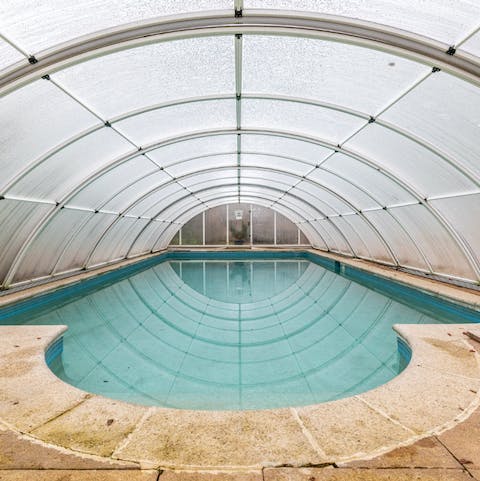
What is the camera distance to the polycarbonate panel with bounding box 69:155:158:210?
9547 millimetres

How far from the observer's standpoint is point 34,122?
548 centimetres

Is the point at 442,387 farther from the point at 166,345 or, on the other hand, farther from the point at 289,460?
the point at 166,345

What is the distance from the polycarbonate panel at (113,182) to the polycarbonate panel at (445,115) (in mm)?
6560

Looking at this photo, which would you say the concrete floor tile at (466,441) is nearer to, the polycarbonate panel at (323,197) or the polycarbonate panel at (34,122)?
the polycarbonate panel at (34,122)

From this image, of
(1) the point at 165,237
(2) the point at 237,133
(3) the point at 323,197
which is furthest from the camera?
(1) the point at 165,237

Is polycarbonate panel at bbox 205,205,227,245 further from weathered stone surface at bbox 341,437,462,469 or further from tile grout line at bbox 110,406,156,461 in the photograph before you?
weathered stone surface at bbox 341,437,462,469

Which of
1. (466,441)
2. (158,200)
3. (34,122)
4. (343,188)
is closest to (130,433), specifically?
(466,441)

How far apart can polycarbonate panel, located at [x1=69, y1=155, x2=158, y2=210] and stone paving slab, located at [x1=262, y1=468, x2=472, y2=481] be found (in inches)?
337

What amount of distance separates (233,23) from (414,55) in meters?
2.16

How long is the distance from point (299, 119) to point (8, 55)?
5296mm

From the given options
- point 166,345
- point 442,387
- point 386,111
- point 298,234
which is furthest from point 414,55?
point 298,234

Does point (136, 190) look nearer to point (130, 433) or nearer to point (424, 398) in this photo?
point (130, 433)

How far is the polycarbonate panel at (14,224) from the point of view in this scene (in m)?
7.37

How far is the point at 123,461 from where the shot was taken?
229 centimetres
